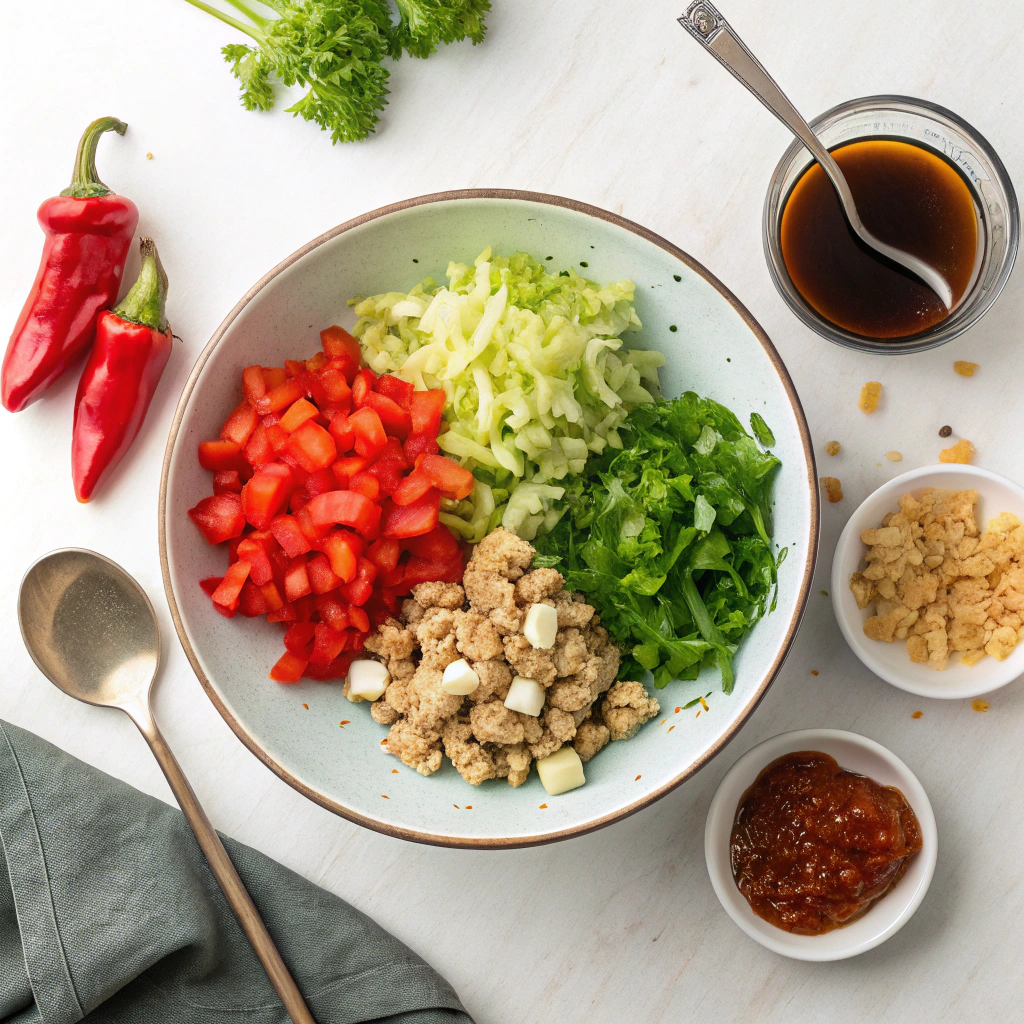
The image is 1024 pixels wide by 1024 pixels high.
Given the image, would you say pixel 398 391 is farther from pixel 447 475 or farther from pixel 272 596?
pixel 272 596

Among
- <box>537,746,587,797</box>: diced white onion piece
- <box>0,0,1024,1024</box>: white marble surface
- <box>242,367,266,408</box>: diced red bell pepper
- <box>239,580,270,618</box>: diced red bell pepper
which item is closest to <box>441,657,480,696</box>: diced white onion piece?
<box>537,746,587,797</box>: diced white onion piece

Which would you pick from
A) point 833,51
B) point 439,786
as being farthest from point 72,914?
point 833,51

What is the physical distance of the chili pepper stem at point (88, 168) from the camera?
237 cm

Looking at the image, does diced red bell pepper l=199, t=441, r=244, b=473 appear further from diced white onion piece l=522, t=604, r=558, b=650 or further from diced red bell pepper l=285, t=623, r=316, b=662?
diced white onion piece l=522, t=604, r=558, b=650

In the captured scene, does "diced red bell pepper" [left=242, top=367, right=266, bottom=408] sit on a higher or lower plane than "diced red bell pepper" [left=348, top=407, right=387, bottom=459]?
higher

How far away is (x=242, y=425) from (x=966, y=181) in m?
2.04

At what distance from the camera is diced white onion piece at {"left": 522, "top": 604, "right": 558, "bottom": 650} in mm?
1980

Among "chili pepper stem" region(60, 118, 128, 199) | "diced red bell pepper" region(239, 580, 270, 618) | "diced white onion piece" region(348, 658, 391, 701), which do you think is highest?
"chili pepper stem" region(60, 118, 128, 199)

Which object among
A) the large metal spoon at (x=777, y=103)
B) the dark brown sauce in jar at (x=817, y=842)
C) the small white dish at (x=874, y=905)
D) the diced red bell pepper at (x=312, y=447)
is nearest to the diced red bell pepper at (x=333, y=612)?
the diced red bell pepper at (x=312, y=447)

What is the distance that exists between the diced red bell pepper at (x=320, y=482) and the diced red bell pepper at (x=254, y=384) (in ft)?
0.83

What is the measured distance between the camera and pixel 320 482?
6.81 ft

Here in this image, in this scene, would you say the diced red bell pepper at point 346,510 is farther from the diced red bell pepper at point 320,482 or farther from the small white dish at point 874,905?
the small white dish at point 874,905

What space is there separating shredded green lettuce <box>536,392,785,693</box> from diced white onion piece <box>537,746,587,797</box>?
0.28 metres

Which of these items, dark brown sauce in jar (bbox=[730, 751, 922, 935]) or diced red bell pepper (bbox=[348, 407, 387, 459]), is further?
dark brown sauce in jar (bbox=[730, 751, 922, 935])
